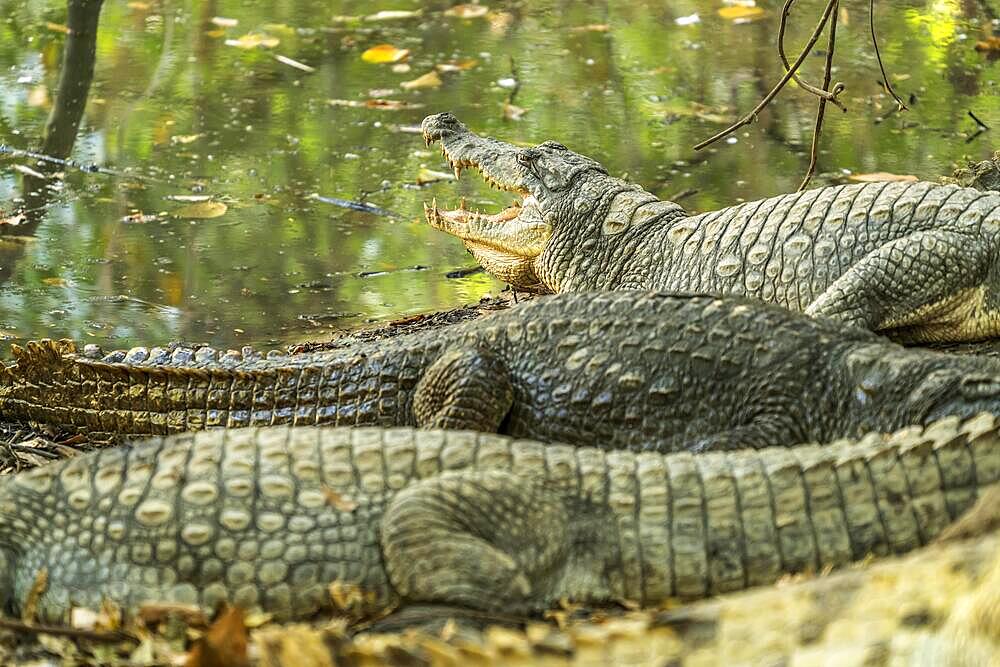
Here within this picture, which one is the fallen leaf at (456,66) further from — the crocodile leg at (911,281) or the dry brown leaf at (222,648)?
the dry brown leaf at (222,648)

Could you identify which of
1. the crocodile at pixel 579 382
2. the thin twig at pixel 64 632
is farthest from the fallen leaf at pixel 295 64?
the thin twig at pixel 64 632

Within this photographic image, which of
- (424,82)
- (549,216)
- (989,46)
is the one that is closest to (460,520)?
(549,216)

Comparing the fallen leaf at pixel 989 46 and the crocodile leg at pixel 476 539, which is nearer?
the crocodile leg at pixel 476 539

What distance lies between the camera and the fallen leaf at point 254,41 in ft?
33.3

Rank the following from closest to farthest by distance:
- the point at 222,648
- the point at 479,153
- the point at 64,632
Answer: the point at 222,648 < the point at 64,632 < the point at 479,153

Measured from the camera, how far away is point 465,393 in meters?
4.00

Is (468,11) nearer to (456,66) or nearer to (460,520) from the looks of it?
(456,66)

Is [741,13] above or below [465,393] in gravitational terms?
below

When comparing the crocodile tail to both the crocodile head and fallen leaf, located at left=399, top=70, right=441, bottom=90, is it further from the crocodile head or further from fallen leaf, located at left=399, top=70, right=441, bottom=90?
fallen leaf, located at left=399, top=70, right=441, bottom=90

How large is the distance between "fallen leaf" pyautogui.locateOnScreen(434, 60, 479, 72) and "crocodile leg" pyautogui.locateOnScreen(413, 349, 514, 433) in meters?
5.76

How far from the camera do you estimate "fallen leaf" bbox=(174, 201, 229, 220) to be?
23.5 feet

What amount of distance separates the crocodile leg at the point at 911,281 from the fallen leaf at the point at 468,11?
267 inches

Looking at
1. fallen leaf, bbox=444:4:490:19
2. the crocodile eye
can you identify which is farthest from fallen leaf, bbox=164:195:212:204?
fallen leaf, bbox=444:4:490:19

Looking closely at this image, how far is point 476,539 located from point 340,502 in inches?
13.8
